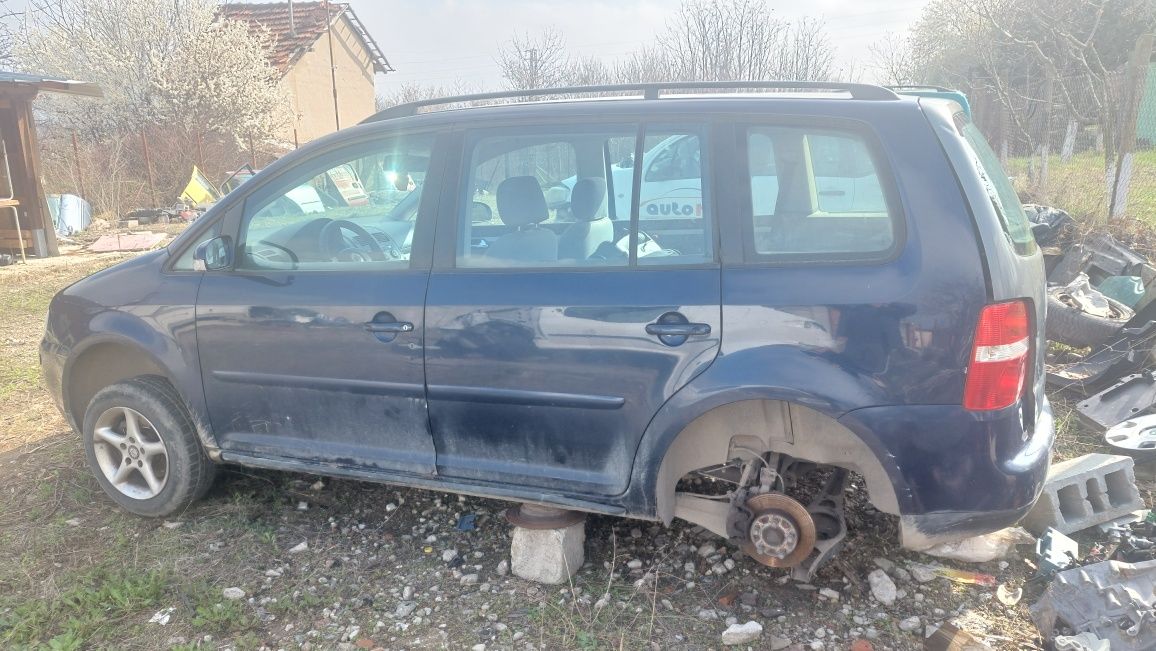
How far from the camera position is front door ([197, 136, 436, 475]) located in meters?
3.23

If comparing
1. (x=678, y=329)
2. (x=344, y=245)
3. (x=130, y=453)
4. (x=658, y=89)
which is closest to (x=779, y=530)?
(x=678, y=329)

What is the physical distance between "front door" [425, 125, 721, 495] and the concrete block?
0.26 metres

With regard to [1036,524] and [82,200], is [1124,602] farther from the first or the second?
[82,200]

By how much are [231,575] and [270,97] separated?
23.2m

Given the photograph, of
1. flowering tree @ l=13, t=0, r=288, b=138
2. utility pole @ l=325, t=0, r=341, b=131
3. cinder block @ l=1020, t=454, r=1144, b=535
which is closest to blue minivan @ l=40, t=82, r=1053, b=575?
cinder block @ l=1020, t=454, r=1144, b=535

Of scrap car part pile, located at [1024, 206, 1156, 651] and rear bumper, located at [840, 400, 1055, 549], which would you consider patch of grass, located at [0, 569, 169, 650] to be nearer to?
rear bumper, located at [840, 400, 1055, 549]

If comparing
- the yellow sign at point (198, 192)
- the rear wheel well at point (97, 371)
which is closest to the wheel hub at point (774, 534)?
the rear wheel well at point (97, 371)

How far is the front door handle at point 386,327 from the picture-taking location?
316 cm

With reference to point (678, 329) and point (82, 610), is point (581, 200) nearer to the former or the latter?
point (678, 329)

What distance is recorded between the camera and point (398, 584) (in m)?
3.29

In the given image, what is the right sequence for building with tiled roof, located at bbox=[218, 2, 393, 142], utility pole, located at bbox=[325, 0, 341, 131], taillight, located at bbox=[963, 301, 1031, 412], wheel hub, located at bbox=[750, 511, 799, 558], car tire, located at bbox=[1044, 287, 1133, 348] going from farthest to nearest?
1. utility pole, located at bbox=[325, 0, 341, 131]
2. building with tiled roof, located at bbox=[218, 2, 393, 142]
3. car tire, located at bbox=[1044, 287, 1133, 348]
4. wheel hub, located at bbox=[750, 511, 799, 558]
5. taillight, located at bbox=[963, 301, 1031, 412]

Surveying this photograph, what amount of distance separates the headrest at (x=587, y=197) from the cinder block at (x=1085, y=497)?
2.24 metres

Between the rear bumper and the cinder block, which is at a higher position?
the rear bumper

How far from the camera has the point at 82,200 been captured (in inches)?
616
